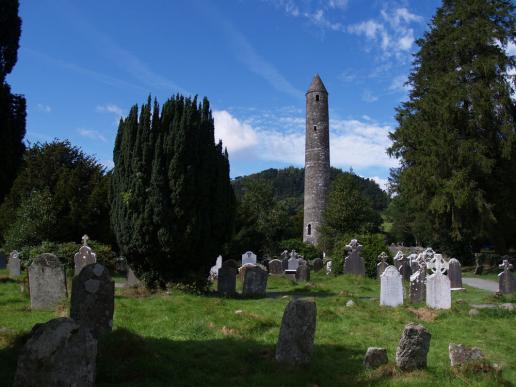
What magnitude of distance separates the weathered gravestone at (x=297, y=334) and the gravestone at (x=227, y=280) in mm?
7127

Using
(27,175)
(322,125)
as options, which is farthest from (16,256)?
(322,125)

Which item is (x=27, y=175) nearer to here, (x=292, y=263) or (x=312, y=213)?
(x=292, y=263)

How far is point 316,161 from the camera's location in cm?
4303

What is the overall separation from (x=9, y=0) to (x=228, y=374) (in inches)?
303

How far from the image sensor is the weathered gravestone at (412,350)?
6082 mm

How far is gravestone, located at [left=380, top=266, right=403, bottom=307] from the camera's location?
12211 millimetres

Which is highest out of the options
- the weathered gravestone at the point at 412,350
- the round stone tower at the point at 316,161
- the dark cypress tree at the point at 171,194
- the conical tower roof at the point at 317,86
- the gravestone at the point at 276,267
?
the conical tower roof at the point at 317,86

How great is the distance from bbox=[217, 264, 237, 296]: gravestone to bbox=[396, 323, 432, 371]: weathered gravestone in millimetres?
7881

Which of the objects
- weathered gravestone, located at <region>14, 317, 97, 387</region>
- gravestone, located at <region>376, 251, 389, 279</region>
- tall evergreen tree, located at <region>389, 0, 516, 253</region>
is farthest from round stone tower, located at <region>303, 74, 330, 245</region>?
weathered gravestone, located at <region>14, 317, 97, 387</region>

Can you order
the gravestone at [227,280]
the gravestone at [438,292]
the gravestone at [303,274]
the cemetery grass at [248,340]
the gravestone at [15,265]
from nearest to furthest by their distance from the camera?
the cemetery grass at [248,340]
the gravestone at [438,292]
the gravestone at [227,280]
the gravestone at [15,265]
the gravestone at [303,274]

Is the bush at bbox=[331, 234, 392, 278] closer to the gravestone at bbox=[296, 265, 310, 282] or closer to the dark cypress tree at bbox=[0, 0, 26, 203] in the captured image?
the gravestone at bbox=[296, 265, 310, 282]

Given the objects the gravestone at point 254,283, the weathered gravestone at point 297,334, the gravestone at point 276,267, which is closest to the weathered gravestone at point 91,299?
the weathered gravestone at point 297,334

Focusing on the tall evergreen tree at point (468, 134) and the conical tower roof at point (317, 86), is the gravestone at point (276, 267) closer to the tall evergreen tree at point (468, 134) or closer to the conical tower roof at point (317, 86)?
the tall evergreen tree at point (468, 134)

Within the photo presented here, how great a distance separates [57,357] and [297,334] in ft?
10.5
